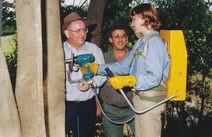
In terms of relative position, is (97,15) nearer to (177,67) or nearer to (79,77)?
(79,77)

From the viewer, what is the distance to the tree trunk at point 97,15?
20.2 ft

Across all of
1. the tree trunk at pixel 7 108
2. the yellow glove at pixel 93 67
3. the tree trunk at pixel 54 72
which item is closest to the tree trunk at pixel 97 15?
the yellow glove at pixel 93 67

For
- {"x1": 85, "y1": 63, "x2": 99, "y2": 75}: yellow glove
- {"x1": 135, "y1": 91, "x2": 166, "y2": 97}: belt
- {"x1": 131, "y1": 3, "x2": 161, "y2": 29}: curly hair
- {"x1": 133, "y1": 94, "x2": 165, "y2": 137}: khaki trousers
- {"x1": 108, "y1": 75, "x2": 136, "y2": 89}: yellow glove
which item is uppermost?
{"x1": 131, "y1": 3, "x2": 161, "y2": 29}: curly hair

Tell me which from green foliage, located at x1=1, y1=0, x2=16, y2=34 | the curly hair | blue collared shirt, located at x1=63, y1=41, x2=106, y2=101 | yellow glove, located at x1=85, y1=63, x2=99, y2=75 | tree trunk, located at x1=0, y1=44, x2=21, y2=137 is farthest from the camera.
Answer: green foliage, located at x1=1, y1=0, x2=16, y2=34

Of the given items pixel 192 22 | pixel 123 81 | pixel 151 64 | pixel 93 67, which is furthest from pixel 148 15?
pixel 192 22

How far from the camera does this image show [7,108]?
10.1ft

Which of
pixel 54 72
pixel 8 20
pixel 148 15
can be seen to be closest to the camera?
pixel 54 72

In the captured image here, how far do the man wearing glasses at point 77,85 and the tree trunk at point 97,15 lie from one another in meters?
1.33

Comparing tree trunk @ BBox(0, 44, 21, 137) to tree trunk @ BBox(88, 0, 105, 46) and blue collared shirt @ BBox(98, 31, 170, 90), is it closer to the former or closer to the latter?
blue collared shirt @ BBox(98, 31, 170, 90)

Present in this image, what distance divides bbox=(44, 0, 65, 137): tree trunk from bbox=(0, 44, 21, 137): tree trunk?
31 cm

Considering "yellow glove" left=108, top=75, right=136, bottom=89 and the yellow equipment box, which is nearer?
"yellow glove" left=108, top=75, right=136, bottom=89

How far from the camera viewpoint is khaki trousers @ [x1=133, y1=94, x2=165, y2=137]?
3877 millimetres

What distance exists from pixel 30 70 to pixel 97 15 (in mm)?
3272

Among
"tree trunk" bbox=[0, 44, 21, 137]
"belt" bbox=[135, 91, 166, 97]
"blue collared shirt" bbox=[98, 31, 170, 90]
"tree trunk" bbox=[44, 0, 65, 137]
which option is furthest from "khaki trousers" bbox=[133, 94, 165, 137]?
"tree trunk" bbox=[0, 44, 21, 137]
